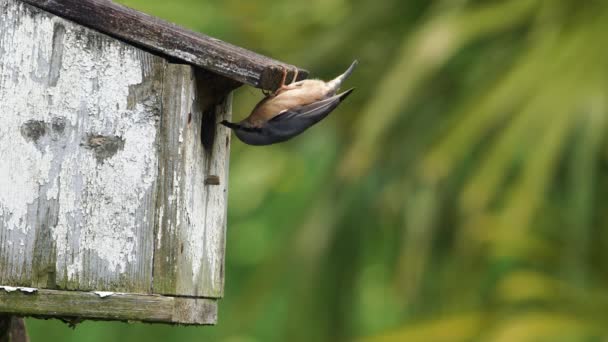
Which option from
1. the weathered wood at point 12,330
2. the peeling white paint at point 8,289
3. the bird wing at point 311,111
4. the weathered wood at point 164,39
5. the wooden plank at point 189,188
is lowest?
the weathered wood at point 12,330

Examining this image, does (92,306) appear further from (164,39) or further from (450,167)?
(450,167)

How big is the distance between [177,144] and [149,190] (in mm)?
112

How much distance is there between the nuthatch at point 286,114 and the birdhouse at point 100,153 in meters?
0.09

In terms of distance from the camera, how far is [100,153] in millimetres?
3074

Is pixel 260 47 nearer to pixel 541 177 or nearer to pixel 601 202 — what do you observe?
pixel 601 202

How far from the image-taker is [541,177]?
5.07 metres

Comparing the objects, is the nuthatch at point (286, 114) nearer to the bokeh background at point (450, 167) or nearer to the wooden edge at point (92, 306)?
the wooden edge at point (92, 306)

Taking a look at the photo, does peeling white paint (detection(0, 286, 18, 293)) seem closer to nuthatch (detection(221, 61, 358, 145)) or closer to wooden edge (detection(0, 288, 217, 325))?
wooden edge (detection(0, 288, 217, 325))

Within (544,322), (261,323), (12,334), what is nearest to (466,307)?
(544,322)

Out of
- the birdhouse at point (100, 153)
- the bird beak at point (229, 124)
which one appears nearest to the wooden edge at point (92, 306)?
the birdhouse at point (100, 153)

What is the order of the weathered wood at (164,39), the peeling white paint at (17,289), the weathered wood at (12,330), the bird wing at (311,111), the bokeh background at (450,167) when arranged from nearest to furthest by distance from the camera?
the peeling white paint at (17,289) → the weathered wood at (164,39) → the bird wing at (311,111) → the weathered wood at (12,330) → the bokeh background at (450,167)

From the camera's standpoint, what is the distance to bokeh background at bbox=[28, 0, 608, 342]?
545 cm

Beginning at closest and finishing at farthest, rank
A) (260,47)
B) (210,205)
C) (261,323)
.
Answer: (210,205) < (260,47) < (261,323)

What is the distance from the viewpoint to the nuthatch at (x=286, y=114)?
3.20m
